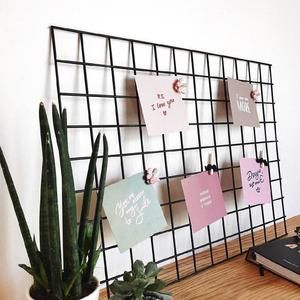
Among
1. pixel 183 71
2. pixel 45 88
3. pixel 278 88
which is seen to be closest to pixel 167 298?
pixel 45 88

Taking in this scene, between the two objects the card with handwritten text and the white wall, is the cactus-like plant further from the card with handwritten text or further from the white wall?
the card with handwritten text

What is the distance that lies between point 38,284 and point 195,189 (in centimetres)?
42

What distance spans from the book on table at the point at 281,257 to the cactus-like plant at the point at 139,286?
1.02ft

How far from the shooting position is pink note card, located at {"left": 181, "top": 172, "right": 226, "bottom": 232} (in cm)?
73

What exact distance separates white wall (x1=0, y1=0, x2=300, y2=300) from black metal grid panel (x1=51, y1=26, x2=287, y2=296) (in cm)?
3

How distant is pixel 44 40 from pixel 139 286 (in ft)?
1.62

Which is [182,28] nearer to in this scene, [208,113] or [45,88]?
[208,113]

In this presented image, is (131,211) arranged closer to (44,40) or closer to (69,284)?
(69,284)

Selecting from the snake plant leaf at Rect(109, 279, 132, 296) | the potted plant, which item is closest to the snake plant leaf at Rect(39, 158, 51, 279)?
the potted plant

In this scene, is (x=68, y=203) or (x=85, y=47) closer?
(x=68, y=203)

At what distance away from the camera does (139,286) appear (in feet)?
1.61

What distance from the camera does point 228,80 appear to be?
0.87m

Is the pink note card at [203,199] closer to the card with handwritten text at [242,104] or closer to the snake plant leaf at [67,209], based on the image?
the card with handwritten text at [242,104]

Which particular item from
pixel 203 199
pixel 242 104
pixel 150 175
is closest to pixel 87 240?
pixel 150 175
